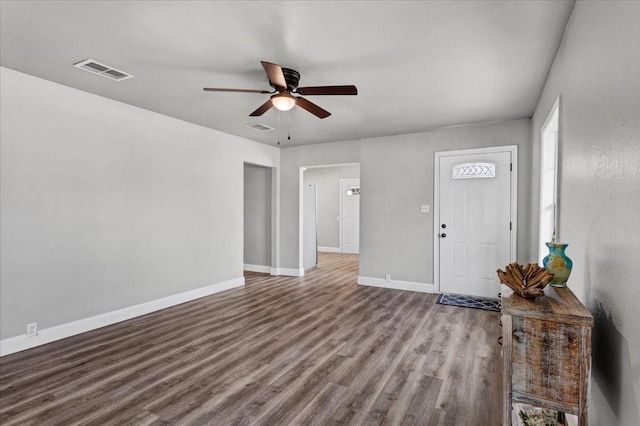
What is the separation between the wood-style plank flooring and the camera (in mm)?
2227

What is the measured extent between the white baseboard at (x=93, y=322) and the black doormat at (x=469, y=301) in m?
3.59

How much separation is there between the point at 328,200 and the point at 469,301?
21.2 feet

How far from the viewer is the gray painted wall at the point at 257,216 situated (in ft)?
23.5

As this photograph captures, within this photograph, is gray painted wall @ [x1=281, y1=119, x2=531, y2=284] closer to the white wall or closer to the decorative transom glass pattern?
the decorative transom glass pattern

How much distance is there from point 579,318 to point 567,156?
1.47m

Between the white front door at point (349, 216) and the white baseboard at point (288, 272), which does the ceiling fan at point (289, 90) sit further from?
the white front door at point (349, 216)

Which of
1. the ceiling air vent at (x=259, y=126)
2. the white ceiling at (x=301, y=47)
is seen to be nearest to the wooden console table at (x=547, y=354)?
the white ceiling at (x=301, y=47)

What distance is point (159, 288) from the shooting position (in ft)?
14.9

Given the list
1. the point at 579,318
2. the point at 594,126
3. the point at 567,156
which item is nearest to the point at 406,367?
the point at 579,318

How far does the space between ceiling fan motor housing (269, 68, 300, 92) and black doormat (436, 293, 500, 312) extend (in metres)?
3.57

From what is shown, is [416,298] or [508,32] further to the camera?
[416,298]

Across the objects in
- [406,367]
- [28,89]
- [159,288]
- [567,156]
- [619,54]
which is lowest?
[406,367]

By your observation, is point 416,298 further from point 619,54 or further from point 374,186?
point 619,54

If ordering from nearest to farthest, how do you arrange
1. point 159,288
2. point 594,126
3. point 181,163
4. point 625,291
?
point 625,291 < point 594,126 < point 159,288 < point 181,163
